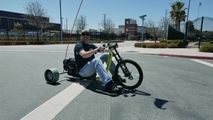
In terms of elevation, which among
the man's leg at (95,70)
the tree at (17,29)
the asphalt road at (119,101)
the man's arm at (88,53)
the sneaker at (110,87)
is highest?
the tree at (17,29)

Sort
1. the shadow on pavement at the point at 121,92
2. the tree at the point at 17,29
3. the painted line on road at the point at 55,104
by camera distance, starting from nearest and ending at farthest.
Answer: the painted line on road at the point at 55,104 → the shadow on pavement at the point at 121,92 → the tree at the point at 17,29

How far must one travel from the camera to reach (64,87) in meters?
6.05

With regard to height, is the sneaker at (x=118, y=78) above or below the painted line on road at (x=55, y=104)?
above

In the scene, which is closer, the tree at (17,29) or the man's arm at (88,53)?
the man's arm at (88,53)

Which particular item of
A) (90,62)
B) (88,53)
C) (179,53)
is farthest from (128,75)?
(179,53)

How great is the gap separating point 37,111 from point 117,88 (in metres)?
2.04

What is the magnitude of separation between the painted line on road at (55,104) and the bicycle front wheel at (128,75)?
0.85 m

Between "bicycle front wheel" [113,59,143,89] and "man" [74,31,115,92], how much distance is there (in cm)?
23

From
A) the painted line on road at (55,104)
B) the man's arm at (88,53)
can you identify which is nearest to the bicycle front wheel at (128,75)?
the man's arm at (88,53)

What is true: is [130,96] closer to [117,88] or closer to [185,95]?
[117,88]

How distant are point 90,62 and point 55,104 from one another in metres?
1.59

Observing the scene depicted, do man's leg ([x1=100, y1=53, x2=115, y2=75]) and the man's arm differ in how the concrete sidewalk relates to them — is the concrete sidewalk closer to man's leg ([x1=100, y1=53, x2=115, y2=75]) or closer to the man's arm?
man's leg ([x1=100, y1=53, x2=115, y2=75])

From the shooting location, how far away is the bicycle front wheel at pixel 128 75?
5859 mm

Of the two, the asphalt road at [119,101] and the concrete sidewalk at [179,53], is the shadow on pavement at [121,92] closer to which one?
the asphalt road at [119,101]
